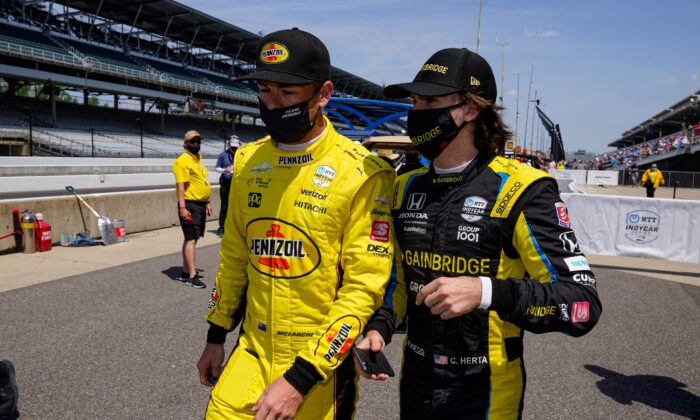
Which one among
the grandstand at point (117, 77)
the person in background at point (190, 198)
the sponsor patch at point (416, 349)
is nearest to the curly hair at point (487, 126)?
the sponsor patch at point (416, 349)

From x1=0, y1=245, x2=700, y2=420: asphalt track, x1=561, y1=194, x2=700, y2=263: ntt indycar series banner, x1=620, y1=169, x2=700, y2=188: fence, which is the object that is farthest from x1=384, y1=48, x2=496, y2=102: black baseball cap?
x1=620, y1=169, x2=700, y2=188: fence

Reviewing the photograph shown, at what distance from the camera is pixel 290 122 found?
6.77 ft

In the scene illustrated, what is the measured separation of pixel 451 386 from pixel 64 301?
556cm

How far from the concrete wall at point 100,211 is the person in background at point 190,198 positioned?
338cm

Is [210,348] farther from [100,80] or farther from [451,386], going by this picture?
[100,80]

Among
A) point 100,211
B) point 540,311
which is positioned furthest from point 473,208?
point 100,211

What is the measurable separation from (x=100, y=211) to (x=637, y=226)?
1019cm

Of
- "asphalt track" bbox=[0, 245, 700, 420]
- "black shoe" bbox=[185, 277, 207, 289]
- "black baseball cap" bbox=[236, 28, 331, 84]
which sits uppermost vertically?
"black baseball cap" bbox=[236, 28, 331, 84]

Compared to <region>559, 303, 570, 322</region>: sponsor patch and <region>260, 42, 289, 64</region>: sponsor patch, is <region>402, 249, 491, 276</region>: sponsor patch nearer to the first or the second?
<region>559, 303, 570, 322</region>: sponsor patch

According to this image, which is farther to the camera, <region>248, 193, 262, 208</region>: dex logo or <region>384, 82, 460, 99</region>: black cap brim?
<region>248, 193, 262, 208</region>: dex logo

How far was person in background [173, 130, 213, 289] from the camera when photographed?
6906mm

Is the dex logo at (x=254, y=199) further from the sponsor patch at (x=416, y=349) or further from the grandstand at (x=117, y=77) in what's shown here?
the grandstand at (x=117, y=77)

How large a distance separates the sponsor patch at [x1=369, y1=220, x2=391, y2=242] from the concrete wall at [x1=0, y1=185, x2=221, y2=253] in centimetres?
829

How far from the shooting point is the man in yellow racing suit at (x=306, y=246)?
189 centimetres
